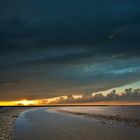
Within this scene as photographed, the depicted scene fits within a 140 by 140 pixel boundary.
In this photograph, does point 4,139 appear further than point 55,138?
No

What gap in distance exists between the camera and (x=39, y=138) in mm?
34281

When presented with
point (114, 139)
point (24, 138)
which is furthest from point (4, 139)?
point (114, 139)

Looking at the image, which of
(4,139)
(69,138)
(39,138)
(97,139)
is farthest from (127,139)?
(4,139)

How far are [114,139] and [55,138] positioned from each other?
23.8 ft

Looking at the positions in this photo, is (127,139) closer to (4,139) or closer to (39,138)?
(39,138)

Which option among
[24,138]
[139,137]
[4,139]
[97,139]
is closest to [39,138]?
[24,138]

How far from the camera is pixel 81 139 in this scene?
1309 inches

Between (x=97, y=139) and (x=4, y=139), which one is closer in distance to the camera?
(x=4, y=139)

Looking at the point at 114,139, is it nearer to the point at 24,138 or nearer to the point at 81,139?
the point at 81,139

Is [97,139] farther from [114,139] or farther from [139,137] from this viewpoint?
[139,137]

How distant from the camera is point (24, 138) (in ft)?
112

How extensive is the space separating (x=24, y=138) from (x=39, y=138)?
1848mm

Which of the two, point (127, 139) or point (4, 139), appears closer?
point (4, 139)

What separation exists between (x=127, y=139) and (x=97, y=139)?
3704 mm
